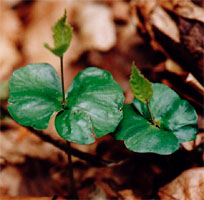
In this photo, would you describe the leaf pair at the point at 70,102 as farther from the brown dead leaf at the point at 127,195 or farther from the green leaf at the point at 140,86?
the brown dead leaf at the point at 127,195

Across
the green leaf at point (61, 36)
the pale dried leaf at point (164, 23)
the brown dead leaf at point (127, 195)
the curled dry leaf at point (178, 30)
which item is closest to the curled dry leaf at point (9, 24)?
the curled dry leaf at point (178, 30)

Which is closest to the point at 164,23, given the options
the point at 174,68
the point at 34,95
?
the point at 174,68

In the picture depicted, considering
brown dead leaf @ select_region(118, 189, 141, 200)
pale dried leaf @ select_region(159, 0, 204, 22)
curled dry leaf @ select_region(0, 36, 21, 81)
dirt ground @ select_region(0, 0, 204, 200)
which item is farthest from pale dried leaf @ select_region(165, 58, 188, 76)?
curled dry leaf @ select_region(0, 36, 21, 81)

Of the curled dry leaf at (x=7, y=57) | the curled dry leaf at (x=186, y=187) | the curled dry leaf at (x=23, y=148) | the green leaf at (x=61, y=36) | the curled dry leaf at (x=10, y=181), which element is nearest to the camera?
the green leaf at (x=61, y=36)

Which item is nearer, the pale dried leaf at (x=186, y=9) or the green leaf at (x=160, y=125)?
the green leaf at (x=160, y=125)

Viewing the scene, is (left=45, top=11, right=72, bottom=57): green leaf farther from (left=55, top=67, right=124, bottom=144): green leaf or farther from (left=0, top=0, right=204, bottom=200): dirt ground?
(left=0, top=0, right=204, bottom=200): dirt ground

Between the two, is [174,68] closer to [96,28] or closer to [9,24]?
[96,28]

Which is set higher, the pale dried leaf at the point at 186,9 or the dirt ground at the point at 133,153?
the pale dried leaf at the point at 186,9
